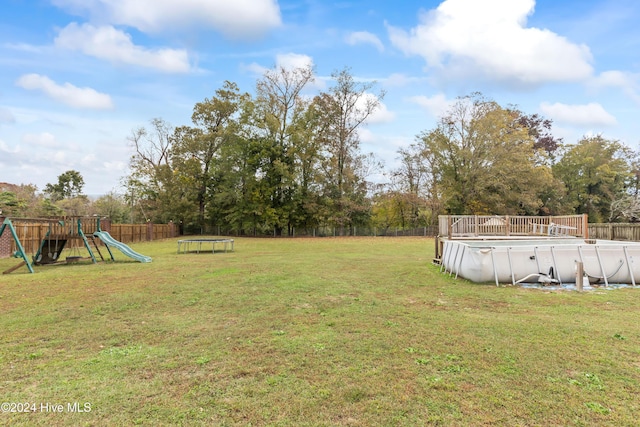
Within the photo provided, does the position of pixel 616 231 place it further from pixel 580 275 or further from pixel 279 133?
pixel 279 133

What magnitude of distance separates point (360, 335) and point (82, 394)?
2.81 m

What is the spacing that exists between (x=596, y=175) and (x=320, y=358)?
40.3 meters

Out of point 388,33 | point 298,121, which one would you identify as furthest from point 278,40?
point 298,121

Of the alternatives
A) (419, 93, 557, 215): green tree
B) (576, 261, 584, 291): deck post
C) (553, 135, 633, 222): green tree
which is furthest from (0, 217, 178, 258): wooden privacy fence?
(553, 135, 633, 222): green tree

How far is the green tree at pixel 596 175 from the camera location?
33031mm

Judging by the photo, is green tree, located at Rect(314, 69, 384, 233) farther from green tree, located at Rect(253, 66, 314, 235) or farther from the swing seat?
the swing seat

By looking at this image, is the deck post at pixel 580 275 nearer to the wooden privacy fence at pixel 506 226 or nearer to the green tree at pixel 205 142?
the wooden privacy fence at pixel 506 226

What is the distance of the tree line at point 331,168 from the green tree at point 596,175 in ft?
0.33

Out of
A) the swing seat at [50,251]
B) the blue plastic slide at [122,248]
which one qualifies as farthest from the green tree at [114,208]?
the swing seat at [50,251]

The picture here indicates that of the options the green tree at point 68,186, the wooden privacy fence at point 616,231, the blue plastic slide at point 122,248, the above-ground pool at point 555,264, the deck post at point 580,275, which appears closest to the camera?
the deck post at point 580,275

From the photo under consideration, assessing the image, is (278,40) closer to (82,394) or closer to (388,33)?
(388,33)

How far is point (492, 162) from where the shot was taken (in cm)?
3181

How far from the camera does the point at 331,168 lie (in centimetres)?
3381

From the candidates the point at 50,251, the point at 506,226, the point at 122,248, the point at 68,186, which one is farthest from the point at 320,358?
the point at 68,186
